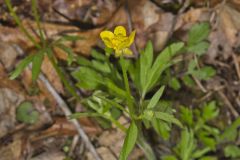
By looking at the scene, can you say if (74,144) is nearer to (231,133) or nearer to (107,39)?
(231,133)

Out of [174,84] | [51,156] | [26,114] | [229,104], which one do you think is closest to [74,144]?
[51,156]

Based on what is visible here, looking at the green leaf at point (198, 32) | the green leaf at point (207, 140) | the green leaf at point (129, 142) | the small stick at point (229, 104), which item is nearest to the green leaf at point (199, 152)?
the green leaf at point (207, 140)

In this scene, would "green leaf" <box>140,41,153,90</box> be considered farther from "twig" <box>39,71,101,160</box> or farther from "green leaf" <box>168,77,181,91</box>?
"twig" <box>39,71,101,160</box>

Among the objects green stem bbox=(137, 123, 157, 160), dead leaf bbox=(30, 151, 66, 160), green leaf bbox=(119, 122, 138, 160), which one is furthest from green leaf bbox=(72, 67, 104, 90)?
green leaf bbox=(119, 122, 138, 160)

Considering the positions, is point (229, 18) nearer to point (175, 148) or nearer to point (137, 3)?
point (137, 3)

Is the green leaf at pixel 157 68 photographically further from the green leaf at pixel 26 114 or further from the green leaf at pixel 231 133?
the green leaf at pixel 26 114

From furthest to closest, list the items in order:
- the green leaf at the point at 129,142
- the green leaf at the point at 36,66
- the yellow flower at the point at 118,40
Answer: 1. the green leaf at the point at 36,66
2. the green leaf at the point at 129,142
3. the yellow flower at the point at 118,40
